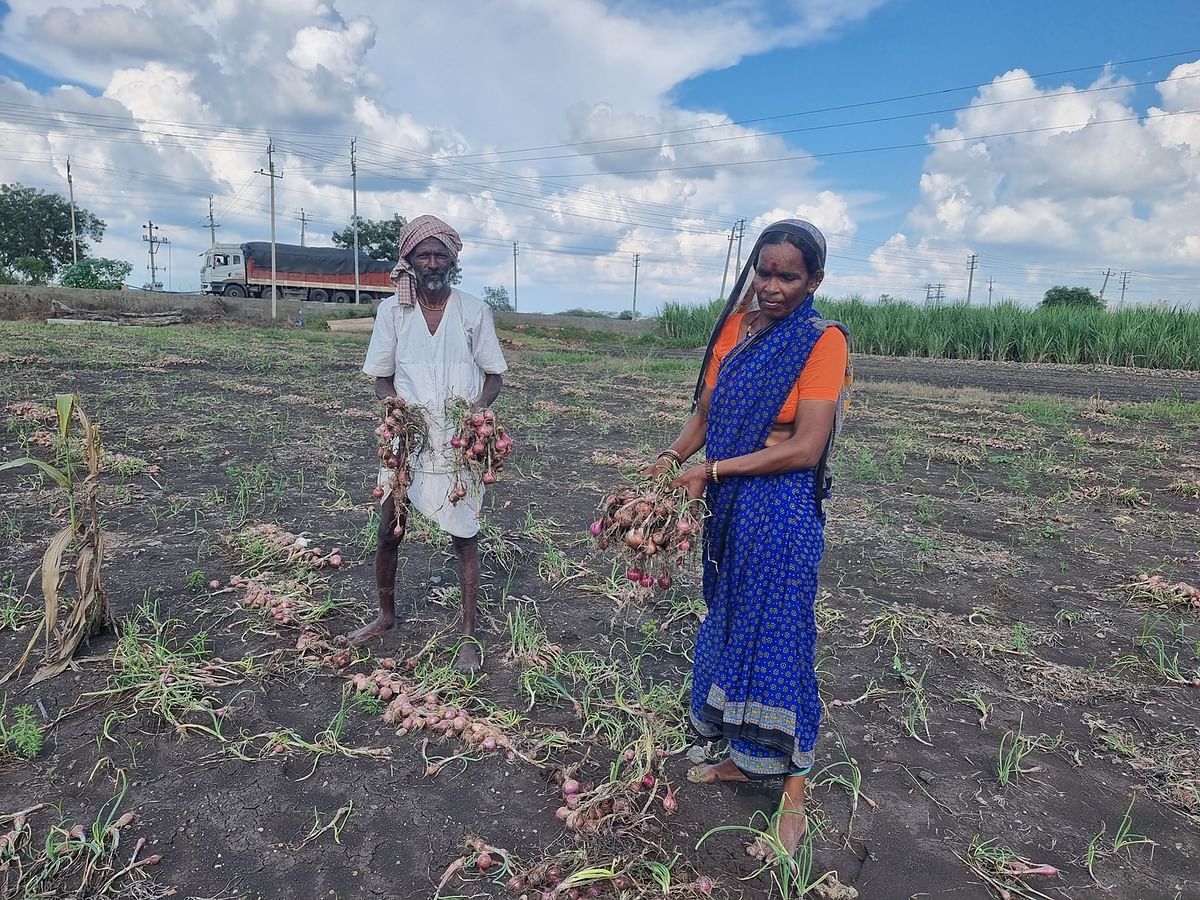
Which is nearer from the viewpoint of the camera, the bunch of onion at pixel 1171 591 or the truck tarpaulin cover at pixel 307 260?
the bunch of onion at pixel 1171 591

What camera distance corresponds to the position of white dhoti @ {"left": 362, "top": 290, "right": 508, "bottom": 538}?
305 cm

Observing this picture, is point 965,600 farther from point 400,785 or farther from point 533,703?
point 400,785

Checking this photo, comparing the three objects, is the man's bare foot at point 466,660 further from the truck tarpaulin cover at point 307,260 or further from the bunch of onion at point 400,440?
the truck tarpaulin cover at point 307,260

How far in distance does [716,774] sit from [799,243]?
174 cm

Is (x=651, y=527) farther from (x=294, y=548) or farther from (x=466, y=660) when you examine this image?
(x=294, y=548)

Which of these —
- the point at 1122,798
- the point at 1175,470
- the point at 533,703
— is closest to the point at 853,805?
the point at 1122,798

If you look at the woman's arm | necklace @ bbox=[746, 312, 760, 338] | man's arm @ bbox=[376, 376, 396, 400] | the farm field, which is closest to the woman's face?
necklace @ bbox=[746, 312, 760, 338]

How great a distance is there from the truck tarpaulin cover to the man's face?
105 ft

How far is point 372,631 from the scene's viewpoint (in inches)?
130

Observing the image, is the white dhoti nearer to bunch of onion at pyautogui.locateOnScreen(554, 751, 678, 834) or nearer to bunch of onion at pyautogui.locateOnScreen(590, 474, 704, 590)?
bunch of onion at pyautogui.locateOnScreen(590, 474, 704, 590)

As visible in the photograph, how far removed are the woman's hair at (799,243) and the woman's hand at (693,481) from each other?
657 mm

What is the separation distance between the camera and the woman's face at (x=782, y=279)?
6.74ft

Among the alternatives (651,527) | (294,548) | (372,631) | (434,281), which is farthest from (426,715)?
(294,548)

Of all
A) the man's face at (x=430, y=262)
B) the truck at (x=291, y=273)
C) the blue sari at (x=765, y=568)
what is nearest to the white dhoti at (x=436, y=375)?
the man's face at (x=430, y=262)
